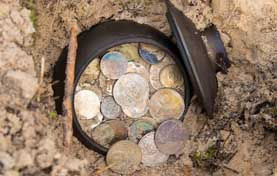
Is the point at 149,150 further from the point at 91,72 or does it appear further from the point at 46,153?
the point at 46,153

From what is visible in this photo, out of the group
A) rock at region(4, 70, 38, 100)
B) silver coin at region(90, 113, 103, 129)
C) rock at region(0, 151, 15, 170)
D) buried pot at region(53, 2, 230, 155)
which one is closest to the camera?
rock at region(0, 151, 15, 170)

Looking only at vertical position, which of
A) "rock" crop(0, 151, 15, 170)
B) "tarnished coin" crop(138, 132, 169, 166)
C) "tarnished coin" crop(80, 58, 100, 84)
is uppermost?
"tarnished coin" crop(80, 58, 100, 84)

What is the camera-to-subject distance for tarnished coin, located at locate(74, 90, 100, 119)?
7.06 ft

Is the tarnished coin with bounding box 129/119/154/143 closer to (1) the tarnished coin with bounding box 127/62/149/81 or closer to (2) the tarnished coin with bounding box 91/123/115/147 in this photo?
(2) the tarnished coin with bounding box 91/123/115/147

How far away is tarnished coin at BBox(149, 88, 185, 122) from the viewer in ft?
7.34

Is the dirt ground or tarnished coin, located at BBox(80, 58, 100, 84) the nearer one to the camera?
the dirt ground

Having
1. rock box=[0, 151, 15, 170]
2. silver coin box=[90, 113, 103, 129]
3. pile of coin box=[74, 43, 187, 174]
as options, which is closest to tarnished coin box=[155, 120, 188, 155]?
pile of coin box=[74, 43, 187, 174]

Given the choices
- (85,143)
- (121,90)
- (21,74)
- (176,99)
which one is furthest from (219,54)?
(21,74)

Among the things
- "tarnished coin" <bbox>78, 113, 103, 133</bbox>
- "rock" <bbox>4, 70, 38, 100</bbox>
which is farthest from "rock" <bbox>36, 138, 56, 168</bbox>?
"tarnished coin" <bbox>78, 113, 103, 133</bbox>

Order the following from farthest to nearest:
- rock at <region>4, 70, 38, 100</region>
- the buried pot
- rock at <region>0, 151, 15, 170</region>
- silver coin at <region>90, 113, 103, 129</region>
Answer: silver coin at <region>90, 113, 103, 129</region>, the buried pot, rock at <region>4, 70, 38, 100</region>, rock at <region>0, 151, 15, 170</region>

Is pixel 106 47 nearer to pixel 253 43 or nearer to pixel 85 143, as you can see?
pixel 85 143

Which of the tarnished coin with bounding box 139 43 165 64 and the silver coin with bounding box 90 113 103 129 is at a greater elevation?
the tarnished coin with bounding box 139 43 165 64

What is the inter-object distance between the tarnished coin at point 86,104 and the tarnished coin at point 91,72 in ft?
0.16

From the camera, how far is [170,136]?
2221mm
